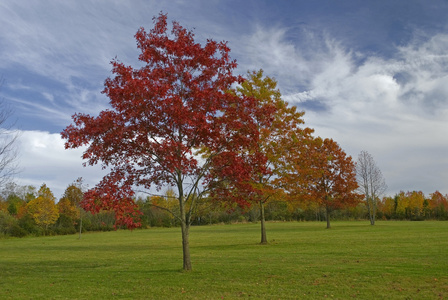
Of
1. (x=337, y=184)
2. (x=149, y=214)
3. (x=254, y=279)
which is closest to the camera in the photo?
(x=254, y=279)

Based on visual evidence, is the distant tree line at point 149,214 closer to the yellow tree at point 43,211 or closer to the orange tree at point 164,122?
the yellow tree at point 43,211

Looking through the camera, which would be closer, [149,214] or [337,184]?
[337,184]

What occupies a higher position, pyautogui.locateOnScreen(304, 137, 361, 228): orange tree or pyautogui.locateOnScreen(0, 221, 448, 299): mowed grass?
pyautogui.locateOnScreen(304, 137, 361, 228): orange tree

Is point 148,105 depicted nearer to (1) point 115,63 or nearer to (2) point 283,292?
(1) point 115,63

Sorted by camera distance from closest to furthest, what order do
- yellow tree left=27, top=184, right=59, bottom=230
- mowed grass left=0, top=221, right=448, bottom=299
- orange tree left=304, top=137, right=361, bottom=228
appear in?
mowed grass left=0, top=221, right=448, bottom=299 < orange tree left=304, top=137, right=361, bottom=228 < yellow tree left=27, top=184, right=59, bottom=230

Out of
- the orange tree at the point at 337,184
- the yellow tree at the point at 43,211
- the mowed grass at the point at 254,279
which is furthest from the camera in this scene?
the yellow tree at the point at 43,211

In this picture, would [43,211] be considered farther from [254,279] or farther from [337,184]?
[254,279]

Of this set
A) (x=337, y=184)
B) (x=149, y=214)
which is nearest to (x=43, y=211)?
(x=149, y=214)

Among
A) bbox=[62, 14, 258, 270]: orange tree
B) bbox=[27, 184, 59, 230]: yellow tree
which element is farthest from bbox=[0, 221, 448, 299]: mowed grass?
bbox=[27, 184, 59, 230]: yellow tree

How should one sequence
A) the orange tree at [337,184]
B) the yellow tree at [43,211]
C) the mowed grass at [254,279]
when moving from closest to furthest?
the mowed grass at [254,279] → the orange tree at [337,184] → the yellow tree at [43,211]

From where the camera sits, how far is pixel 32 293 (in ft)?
31.0

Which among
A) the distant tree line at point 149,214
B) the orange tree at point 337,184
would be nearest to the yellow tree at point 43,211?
the distant tree line at point 149,214

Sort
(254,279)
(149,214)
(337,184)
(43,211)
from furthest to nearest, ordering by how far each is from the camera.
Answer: (149,214) → (43,211) → (337,184) → (254,279)

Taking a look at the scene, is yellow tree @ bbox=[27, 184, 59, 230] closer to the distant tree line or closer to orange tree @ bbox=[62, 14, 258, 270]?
the distant tree line
